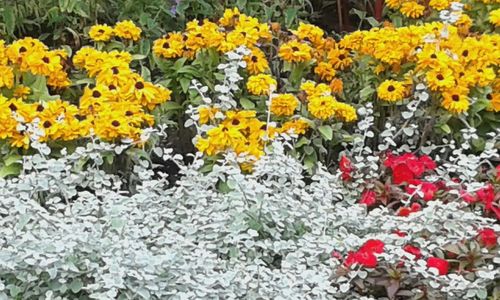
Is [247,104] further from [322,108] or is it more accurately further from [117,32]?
[117,32]

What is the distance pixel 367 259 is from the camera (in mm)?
2057

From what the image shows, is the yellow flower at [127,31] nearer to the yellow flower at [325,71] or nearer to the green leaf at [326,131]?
the yellow flower at [325,71]

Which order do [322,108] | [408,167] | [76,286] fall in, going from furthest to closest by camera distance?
[322,108]
[408,167]
[76,286]

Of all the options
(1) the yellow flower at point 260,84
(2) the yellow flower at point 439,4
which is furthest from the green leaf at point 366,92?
(2) the yellow flower at point 439,4

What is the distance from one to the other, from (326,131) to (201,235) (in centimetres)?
68

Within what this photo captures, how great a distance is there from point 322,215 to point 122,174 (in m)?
0.73

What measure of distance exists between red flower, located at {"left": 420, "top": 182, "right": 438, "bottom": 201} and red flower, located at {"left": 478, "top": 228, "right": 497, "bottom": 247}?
0.78 feet

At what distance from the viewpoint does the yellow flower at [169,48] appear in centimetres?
300

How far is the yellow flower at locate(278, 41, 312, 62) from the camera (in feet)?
9.69

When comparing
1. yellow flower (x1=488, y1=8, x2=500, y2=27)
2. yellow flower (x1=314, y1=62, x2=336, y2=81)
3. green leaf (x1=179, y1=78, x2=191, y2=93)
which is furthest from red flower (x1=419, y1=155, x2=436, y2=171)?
green leaf (x1=179, y1=78, x2=191, y2=93)

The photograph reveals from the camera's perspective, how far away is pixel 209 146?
2.63m

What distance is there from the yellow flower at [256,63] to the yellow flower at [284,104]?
0.61ft

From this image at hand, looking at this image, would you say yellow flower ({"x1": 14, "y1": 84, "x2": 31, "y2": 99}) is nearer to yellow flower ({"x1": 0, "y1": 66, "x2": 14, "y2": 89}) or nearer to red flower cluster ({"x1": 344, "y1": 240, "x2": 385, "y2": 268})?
yellow flower ({"x1": 0, "y1": 66, "x2": 14, "y2": 89})

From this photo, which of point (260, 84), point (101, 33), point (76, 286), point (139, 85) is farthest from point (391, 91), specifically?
point (76, 286)
